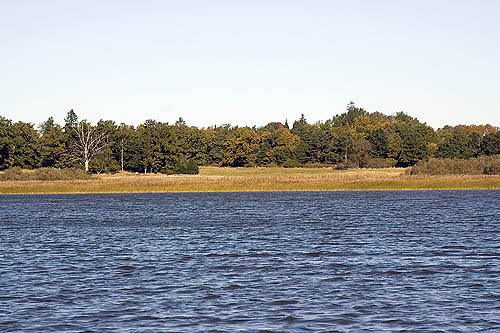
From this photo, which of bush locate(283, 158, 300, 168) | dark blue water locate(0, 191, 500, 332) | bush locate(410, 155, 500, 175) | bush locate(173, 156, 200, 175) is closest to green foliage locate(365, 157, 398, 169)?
bush locate(283, 158, 300, 168)

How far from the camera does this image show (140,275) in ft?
91.9

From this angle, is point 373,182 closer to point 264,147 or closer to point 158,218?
point 158,218

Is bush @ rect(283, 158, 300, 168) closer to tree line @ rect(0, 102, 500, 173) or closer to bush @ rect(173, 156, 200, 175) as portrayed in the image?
tree line @ rect(0, 102, 500, 173)

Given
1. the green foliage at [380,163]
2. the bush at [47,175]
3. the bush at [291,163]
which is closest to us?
the bush at [47,175]

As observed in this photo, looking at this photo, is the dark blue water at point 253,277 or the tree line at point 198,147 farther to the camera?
the tree line at point 198,147

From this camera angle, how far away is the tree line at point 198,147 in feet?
527

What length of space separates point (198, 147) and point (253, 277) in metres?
163

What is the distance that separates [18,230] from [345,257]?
27.6 metres

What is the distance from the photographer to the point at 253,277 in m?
27.3

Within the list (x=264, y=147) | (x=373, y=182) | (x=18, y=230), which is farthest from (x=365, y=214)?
(x=264, y=147)

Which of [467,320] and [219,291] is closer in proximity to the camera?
[467,320]

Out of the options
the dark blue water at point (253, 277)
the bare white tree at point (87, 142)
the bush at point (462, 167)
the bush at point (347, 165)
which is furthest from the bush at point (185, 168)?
the dark blue water at point (253, 277)

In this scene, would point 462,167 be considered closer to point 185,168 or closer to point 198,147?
point 185,168

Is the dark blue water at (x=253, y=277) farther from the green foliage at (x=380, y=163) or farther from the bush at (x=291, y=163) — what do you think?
the bush at (x=291, y=163)
